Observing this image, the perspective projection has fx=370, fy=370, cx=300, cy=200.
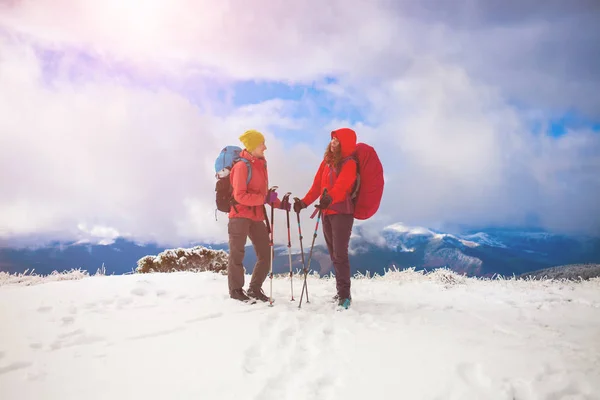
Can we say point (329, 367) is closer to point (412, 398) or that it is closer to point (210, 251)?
point (412, 398)

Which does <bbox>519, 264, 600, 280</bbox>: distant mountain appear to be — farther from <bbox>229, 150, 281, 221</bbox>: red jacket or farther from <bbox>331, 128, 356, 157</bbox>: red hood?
<bbox>229, 150, 281, 221</bbox>: red jacket

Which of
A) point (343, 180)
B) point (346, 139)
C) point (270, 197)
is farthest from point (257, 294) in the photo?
point (346, 139)

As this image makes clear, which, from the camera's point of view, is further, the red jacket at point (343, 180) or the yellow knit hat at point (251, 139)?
the yellow knit hat at point (251, 139)

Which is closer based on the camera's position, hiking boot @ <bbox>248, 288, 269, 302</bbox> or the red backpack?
the red backpack

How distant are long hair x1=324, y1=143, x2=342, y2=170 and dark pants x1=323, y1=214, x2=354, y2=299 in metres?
0.86

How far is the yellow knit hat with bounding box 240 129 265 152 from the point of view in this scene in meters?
6.25

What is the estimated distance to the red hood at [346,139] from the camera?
6.06m

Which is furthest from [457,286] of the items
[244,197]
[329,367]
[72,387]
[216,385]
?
[72,387]

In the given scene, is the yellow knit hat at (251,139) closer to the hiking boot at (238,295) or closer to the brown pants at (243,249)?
the brown pants at (243,249)

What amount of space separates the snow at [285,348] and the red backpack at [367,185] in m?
1.65

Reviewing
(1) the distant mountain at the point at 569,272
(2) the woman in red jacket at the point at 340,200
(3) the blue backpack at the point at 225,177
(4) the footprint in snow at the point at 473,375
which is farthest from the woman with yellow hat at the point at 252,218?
(1) the distant mountain at the point at 569,272

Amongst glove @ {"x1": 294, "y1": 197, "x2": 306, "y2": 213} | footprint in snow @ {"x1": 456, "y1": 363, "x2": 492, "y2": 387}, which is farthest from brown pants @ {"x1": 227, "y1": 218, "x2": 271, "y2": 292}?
footprint in snow @ {"x1": 456, "y1": 363, "x2": 492, "y2": 387}

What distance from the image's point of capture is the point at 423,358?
139 inches

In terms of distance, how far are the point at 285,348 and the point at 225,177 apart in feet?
11.0
